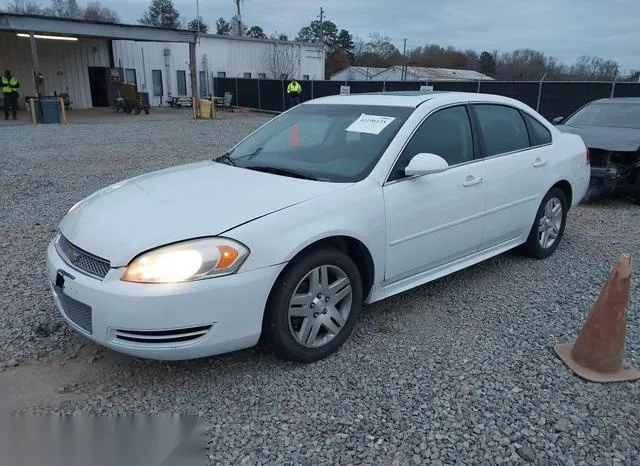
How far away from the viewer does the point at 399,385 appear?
293 centimetres

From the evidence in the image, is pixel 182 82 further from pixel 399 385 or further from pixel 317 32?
pixel 317 32

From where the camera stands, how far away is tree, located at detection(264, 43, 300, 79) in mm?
36438

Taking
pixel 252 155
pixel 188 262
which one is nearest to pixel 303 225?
pixel 188 262

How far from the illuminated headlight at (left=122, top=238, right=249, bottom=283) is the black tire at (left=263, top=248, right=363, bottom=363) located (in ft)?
1.03

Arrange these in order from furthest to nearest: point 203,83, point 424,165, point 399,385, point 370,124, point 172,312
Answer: point 203,83 < point 370,124 < point 424,165 < point 399,385 < point 172,312

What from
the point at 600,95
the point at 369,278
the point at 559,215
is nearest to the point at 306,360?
the point at 369,278

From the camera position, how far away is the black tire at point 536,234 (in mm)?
4770

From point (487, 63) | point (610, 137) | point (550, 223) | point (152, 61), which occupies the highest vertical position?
point (487, 63)

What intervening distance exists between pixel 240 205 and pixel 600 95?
1707cm

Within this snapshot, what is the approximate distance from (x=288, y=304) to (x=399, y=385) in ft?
2.60

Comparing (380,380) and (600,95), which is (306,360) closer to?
(380,380)

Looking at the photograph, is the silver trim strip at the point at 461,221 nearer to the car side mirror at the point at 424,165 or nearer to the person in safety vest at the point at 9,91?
the car side mirror at the point at 424,165

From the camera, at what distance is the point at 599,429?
2594mm

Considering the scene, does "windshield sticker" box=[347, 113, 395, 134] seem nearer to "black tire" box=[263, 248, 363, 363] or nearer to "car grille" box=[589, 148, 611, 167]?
"black tire" box=[263, 248, 363, 363]
